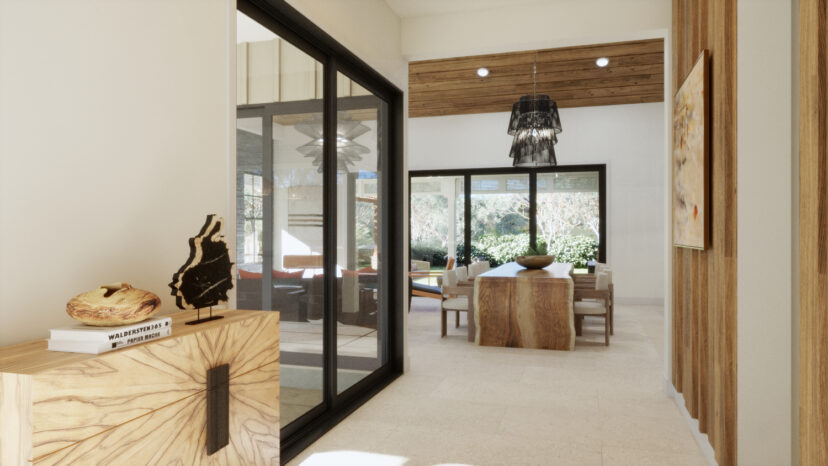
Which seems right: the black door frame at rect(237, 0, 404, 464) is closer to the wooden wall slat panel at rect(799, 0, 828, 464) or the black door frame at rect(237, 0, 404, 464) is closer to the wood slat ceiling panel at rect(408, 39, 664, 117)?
the wooden wall slat panel at rect(799, 0, 828, 464)

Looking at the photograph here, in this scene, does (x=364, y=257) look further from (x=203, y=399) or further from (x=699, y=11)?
(x=699, y=11)

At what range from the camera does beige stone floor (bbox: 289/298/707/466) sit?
2.86m

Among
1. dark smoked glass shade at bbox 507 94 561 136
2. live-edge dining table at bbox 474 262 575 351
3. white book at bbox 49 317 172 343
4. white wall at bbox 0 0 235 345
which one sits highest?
dark smoked glass shade at bbox 507 94 561 136

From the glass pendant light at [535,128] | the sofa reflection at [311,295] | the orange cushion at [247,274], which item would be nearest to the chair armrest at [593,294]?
the glass pendant light at [535,128]

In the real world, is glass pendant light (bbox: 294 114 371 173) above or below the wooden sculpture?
above

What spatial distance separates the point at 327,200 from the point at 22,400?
2375 millimetres

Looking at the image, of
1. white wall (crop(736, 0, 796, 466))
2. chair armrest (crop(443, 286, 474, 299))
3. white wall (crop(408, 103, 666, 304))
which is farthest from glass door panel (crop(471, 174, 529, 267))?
white wall (crop(736, 0, 796, 466))

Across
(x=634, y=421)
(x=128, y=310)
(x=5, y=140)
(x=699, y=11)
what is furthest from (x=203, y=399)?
(x=699, y=11)

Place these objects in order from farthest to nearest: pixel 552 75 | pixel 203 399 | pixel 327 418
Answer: pixel 552 75 < pixel 327 418 < pixel 203 399

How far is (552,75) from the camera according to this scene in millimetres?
7324

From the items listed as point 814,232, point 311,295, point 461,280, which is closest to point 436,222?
point 461,280

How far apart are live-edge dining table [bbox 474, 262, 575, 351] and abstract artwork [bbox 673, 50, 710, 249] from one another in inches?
69.9

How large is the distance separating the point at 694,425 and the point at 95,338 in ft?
→ 10.4

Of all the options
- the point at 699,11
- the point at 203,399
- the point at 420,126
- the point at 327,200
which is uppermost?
the point at 420,126
